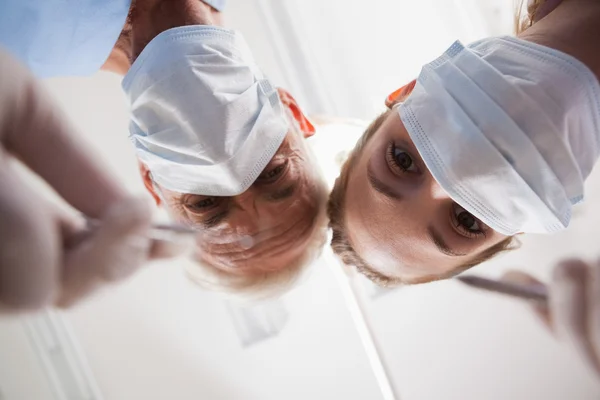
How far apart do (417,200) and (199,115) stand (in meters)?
0.31

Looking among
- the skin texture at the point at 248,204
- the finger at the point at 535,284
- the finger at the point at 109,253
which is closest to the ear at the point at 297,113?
the skin texture at the point at 248,204

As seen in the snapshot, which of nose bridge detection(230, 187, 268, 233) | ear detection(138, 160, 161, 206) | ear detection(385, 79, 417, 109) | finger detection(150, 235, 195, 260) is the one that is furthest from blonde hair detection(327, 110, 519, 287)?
finger detection(150, 235, 195, 260)

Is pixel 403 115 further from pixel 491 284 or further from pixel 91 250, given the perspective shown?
pixel 91 250

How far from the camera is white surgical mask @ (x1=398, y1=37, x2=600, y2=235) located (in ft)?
1.80

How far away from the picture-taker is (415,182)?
0.65 metres

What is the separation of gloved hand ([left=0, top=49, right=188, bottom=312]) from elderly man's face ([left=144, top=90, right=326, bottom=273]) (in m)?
0.31

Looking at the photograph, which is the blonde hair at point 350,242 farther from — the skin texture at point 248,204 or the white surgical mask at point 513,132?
the white surgical mask at point 513,132

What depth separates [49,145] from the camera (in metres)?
0.34

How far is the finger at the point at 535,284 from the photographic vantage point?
0.47m

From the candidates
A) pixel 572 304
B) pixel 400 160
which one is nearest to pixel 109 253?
pixel 572 304

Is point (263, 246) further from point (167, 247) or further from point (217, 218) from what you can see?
point (167, 247)

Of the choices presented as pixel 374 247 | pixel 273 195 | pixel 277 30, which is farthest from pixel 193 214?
pixel 277 30

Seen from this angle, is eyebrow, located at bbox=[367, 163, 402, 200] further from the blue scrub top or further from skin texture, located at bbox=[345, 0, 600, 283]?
the blue scrub top

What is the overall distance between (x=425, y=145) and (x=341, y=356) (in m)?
0.53
